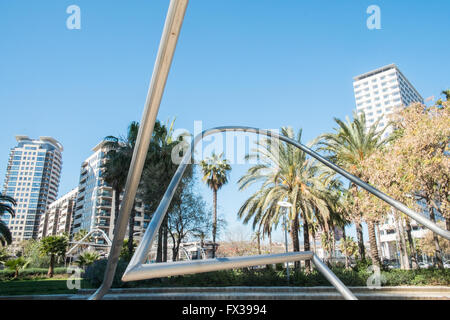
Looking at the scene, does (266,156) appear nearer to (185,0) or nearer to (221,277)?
(221,277)

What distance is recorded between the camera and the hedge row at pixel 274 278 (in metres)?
17.9

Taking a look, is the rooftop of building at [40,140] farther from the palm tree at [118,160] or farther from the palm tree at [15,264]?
the palm tree at [118,160]

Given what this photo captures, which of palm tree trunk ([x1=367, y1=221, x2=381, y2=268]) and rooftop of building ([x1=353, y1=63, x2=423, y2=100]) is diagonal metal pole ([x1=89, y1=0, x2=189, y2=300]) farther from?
rooftop of building ([x1=353, y1=63, x2=423, y2=100])

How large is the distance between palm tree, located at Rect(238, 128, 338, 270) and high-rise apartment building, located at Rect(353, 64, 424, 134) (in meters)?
137

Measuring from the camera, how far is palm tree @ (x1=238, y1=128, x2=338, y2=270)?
21906mm

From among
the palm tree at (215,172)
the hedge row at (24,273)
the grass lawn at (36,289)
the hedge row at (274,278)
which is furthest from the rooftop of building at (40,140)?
the hedge row at (274,278)

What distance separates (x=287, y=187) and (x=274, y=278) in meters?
6.54

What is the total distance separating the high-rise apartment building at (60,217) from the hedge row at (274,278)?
10943cm

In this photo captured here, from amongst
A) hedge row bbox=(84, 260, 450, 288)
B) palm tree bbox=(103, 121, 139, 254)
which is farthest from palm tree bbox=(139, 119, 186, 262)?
hedge row bbox=(84, 260, 450, 288)

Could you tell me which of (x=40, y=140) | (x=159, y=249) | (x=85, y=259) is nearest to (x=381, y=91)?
(x=85, y=259)

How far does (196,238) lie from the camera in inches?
1140

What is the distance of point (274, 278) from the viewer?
19.5 m
